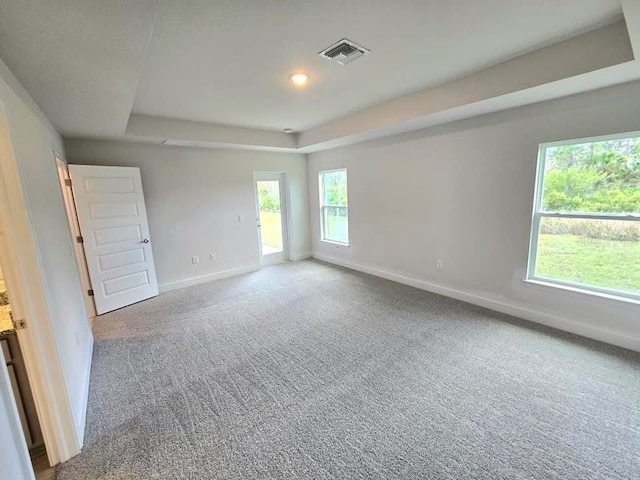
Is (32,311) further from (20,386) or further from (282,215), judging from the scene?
(282,215)

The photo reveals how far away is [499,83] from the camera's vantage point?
2547 millimetres

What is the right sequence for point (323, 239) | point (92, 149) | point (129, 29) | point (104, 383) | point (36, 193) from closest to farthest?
point (129, 29), point (36, 193), point (104, 383), point (92, 149), point (323, 239)

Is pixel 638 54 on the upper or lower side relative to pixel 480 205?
upper

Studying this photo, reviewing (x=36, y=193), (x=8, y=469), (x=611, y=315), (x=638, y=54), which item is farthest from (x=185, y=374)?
(x=638, y=54)

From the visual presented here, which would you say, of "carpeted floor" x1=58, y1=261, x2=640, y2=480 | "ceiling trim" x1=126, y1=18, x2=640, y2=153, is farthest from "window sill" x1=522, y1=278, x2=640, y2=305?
"ceiling trim" x1=126, y1=18, x2=640, y2=153

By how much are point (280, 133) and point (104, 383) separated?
4.14 meters

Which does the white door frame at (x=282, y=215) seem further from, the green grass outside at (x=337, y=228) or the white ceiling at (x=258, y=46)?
the white ceiling at (x=258, y=46)

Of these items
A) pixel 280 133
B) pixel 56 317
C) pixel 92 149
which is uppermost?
pixel 280 133

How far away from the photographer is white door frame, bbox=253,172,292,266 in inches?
222

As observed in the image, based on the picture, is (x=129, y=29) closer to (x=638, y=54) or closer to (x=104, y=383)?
(x=104, y=383)

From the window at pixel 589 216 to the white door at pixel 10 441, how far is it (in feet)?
13.4

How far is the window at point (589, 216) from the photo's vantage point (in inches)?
99.8

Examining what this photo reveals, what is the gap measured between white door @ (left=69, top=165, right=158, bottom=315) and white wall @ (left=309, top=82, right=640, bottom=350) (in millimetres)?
3484

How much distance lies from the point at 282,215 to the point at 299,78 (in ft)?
12.0
